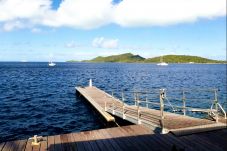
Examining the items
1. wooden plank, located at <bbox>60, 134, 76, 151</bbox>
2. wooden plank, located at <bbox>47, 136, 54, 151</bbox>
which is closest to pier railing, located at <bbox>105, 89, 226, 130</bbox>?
wooden plank, located at <bbox>60, 134, 76, 151</bbox>

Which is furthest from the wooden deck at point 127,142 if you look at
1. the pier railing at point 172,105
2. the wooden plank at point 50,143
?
the pier railing at point 172,105

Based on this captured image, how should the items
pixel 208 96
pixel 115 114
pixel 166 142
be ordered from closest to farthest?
pixel 166 142 < pixel 115 114 < pixel 208 96

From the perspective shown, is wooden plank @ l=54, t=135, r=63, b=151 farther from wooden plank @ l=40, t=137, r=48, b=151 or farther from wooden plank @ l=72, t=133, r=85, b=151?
wooden plank @ l=72, t=133, r=85, b=151

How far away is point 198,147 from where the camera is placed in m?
7.83

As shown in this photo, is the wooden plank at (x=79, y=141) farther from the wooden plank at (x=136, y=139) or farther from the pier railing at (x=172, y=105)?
the pier railing at (x=172, y=105)

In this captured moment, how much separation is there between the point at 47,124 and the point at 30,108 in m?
6.19

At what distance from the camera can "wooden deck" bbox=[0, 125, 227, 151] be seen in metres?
7.99

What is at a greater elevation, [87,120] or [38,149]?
[38,149]

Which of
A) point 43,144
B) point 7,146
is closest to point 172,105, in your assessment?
point 43,144

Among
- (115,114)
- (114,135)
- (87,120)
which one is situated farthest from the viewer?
(87,120)

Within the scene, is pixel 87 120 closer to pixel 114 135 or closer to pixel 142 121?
pixel 142 121

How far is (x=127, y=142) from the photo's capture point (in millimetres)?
8695

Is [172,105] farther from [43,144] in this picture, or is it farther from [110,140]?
[43,144]

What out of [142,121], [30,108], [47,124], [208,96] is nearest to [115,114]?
[142,121]
